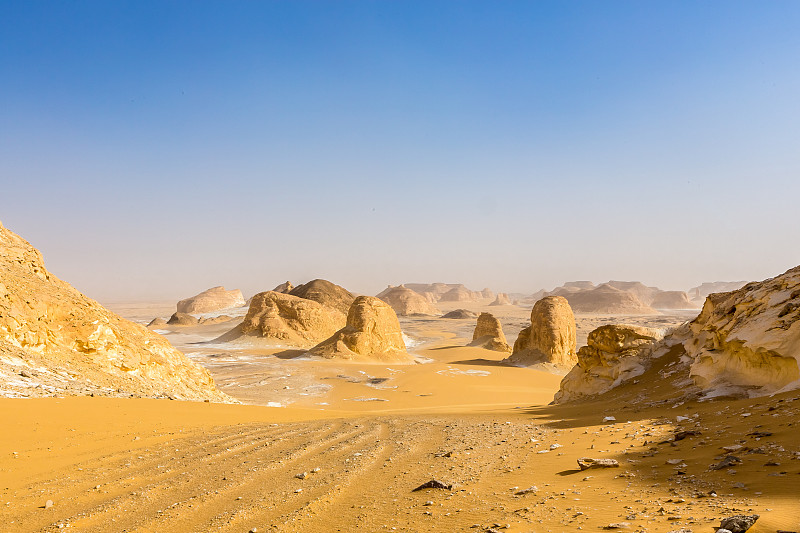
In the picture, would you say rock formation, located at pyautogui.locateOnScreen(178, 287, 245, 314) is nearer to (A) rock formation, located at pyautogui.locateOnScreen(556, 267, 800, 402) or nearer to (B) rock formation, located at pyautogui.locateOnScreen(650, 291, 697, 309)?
(A) rock formation, located at pyautogui.locateOnScreen(556, 267, 800, 402)

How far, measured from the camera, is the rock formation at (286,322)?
4431 cm

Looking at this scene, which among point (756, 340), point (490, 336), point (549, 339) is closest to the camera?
point (756, 340)

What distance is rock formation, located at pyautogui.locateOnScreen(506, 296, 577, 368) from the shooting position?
3672 centimetres

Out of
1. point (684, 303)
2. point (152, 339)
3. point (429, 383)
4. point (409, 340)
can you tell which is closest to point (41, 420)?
point (152, 339)

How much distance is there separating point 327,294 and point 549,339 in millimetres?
33293

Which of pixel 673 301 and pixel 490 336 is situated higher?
pixel 673 301

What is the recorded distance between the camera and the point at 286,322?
46062 millimetres

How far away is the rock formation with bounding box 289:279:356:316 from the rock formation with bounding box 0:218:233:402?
44204 mm

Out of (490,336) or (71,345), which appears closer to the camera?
(71,345)

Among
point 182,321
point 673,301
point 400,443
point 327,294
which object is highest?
point 327,294

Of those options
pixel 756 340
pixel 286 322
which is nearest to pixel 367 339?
pixel 286 322

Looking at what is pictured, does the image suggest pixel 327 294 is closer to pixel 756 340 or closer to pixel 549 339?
pixel 549 339

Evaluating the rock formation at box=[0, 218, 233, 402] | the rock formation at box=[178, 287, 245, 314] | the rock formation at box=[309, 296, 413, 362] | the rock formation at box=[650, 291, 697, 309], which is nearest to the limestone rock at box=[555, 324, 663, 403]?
the rock formation at box=[0, 218, 233, 402]

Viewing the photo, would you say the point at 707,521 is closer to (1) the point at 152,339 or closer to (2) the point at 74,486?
(2) the point at 74,486
